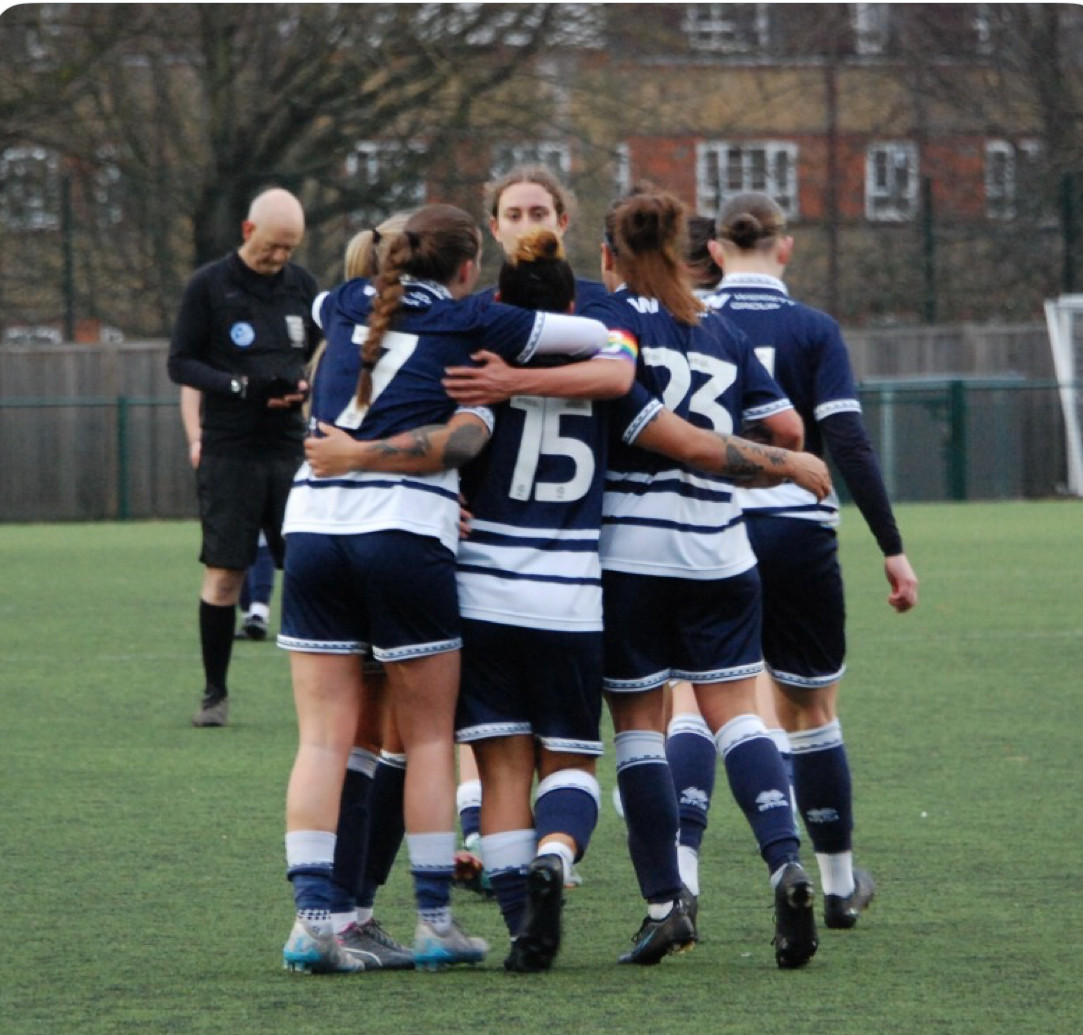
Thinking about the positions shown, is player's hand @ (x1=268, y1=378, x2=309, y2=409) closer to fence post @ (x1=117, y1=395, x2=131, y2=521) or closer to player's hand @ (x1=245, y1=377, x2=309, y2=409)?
player's hand @ (x1=245, y1=377, x2=309, y2=409)

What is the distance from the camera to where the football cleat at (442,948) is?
14.9 ft

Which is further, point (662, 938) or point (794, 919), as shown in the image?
point (662, 938)

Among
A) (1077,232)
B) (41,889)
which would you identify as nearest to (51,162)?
(1077,232)

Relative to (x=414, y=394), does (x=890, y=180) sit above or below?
above

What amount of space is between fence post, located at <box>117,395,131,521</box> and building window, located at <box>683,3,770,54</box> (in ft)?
33.2

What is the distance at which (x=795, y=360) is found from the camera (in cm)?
521

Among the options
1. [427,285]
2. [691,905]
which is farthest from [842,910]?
[427,285]

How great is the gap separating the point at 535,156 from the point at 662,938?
20807 millimetres

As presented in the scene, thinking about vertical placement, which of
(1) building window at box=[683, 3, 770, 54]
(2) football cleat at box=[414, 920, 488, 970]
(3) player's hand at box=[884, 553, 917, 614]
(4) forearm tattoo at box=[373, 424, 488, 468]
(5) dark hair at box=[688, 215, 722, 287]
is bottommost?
(2) football cleat at box=[414, 920, 488, 970]

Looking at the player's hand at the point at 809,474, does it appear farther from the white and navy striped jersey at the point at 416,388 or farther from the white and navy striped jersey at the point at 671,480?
the white and navy striped jersey at the point at 416,388

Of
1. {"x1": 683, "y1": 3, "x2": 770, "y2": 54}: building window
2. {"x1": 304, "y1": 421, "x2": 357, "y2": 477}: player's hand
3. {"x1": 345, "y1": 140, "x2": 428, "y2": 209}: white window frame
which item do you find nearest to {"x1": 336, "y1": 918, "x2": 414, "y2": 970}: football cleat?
{"x1": 304, "y1": 421, "x2": 357, "y2": 477}: player's hand

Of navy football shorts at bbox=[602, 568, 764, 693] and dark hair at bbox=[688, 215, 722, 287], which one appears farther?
dark hair at bbox=[688, 215, 722, 287]

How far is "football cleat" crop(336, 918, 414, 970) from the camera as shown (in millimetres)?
4613

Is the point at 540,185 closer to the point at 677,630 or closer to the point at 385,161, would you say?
the point at 677,630
